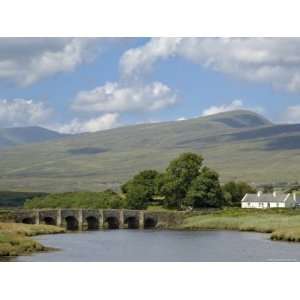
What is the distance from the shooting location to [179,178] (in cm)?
10019

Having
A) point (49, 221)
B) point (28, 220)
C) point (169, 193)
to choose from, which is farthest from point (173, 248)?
point (169, 193)

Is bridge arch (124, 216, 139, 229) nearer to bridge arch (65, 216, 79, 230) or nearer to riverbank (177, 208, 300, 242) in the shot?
riverbank (177, 208, 300, 242)

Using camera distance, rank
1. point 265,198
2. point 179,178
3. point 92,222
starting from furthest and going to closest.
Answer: point 265,198 < point 179,178 < point 92,222

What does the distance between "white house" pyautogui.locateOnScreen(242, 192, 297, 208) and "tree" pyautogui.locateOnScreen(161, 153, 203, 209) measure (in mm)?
8869

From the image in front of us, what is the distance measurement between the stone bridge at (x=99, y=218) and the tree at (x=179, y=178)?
6898mm

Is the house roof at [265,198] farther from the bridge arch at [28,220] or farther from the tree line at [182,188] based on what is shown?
the bridge arch at [28,220]

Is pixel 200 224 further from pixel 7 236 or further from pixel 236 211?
pixel 7 236

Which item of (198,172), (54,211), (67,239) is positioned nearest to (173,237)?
(67,239)

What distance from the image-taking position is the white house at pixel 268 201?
105812 mm

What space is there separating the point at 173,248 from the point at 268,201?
53424 mm

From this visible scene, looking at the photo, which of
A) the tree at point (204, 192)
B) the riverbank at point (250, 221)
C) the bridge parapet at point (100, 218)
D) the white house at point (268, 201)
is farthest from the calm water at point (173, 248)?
the white house at point (268, 201)

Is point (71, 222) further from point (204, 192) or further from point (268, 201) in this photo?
point (268, 201)
